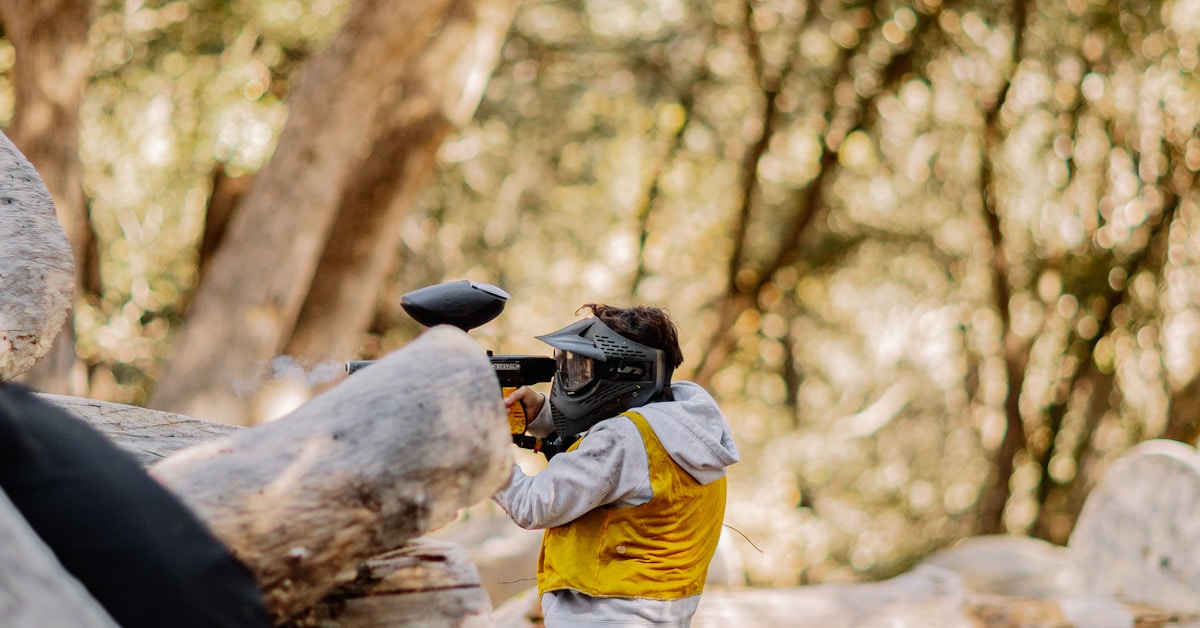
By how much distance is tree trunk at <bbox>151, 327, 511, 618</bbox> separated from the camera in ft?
5.70

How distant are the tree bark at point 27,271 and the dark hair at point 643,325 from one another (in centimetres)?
135

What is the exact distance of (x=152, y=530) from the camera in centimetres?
159

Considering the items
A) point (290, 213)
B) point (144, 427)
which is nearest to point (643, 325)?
point (144, 427)

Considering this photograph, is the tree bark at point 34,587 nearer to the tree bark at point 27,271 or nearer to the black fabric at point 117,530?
the black fabric at point 117,530

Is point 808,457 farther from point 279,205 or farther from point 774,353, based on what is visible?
point 279,205

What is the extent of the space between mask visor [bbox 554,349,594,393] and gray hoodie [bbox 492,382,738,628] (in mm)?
128

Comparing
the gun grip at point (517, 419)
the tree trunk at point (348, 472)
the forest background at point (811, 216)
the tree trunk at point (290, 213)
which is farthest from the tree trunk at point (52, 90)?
the tree trunk at point (348, 472)

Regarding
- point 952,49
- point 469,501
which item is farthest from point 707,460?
point 952,49

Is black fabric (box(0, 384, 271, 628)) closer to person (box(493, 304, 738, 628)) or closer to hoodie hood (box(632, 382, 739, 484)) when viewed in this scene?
person (box(493, 304, 738, 628))

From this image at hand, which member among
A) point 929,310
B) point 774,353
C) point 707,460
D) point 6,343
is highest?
point 6,343

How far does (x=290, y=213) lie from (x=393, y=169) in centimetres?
94

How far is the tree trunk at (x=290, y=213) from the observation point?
21.0 ft

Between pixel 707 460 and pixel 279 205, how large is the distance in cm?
468

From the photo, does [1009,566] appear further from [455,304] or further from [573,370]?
[455,304]
